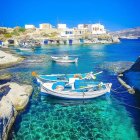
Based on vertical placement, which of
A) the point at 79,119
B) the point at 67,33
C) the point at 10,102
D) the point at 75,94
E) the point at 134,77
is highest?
the point at 10,102

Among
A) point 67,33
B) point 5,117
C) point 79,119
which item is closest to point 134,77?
point 79,119

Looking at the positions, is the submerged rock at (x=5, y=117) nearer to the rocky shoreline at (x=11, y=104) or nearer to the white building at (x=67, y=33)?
the rocky shoreline at (x=11, y=104)

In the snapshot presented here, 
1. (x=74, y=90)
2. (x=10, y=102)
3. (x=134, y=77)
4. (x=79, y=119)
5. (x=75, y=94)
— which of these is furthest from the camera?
(x=134, y=77)

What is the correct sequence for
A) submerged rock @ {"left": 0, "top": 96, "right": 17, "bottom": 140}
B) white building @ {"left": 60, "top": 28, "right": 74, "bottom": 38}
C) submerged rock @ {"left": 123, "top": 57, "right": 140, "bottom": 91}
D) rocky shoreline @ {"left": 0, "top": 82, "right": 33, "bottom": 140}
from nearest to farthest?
submerged rock @ {"left": 0, "top": 96, "right": 17, "bottom": 140}, rocky shoreline @ {"left": 0, "top": 82, "right": 33, "bottom": 140}, submerged rock @ {"left": 123, "top": 57, "right": 140, "bottom": 91}, white building @ {"left": 60, "top": 28, "right": 74, "bottom": 38}

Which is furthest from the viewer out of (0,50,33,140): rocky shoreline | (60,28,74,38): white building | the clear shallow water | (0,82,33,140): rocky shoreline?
(60,28,74,38): white building

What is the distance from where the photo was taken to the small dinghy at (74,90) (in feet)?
96.3

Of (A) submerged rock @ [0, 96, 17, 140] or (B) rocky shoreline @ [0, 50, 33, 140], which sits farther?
(B) rocky shoreline @ [0, 50, 33, 140]

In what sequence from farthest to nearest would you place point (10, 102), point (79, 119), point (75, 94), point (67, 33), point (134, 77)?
point (67, 33) < point (134, 77) < point (75, 94) < point (10, 102) < point (79, 119)

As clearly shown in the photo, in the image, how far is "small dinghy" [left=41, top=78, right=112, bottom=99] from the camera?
29.4 m

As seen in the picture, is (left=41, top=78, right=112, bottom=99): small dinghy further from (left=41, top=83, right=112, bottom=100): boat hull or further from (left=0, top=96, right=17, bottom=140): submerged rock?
(left=0, top=96, right=17, bottom=140): submerged rock

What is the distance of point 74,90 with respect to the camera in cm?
2995

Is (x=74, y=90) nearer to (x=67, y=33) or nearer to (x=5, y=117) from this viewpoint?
(x=5, y=117)

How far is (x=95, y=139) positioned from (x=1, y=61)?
140 feet

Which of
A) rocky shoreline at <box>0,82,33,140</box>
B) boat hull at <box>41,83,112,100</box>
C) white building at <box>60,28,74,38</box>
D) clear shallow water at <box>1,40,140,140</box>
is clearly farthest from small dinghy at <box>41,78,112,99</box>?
white building at <box>60,28,74,38</box>
